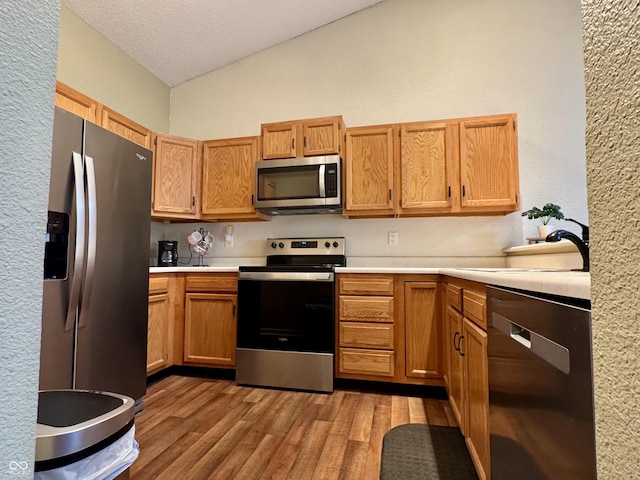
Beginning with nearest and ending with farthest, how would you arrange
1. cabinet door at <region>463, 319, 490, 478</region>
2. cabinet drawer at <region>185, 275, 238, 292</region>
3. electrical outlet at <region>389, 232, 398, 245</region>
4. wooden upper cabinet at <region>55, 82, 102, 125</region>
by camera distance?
cabinet door at <region>463, 319, 490, 478</region> → wooden upper cabinet at <region>55, 82, 102, 125</region> → cabinet drawer at <region>185, 275, 238, 292</region> → electrical outlet at <region>389, 232, 398, 245</region>

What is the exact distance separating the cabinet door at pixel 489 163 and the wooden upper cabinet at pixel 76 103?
2.67 metres

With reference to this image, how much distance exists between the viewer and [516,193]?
8.27 feet

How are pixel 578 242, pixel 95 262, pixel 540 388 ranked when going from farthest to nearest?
pixel 95 262 < pixel 578 242 < pixel 540 388

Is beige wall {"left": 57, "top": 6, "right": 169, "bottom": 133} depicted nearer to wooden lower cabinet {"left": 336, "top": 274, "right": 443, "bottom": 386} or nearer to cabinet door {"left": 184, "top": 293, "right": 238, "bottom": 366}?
cabinet door {"left": 184, "top": 293, "right": 238, "bottom": 366}

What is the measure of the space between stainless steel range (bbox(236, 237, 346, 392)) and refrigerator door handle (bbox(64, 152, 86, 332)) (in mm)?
1160

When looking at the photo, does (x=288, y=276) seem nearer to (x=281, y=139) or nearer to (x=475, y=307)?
(x=281, y=139)

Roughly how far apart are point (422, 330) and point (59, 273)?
6.84 feet

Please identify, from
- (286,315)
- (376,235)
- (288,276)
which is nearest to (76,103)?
(288,276)

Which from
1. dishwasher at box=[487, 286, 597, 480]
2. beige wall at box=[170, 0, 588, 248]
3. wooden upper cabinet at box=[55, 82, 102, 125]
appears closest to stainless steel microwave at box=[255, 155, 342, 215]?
beige wall at box=[170, 0, 588, 248]

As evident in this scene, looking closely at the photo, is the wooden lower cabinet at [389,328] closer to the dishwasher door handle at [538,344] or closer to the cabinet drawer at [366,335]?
the cabinet drawer at [366,335]

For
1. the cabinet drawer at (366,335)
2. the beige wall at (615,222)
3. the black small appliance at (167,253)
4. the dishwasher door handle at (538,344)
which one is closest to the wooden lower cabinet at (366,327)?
the cabinet drawer at (366,335)

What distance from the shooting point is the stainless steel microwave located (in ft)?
8.90

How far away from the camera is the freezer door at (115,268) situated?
1.62m

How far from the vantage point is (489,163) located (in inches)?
101
